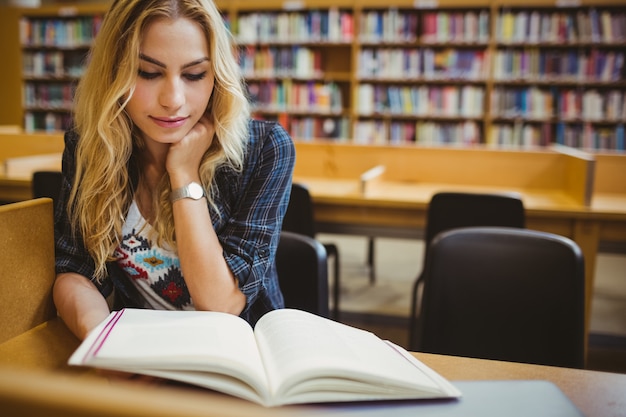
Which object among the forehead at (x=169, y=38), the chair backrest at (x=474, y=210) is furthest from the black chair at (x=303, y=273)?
the chair backrest at (x=474, y=210)

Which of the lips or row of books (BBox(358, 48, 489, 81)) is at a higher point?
row of books (BBox(358, 48, 489, 81))

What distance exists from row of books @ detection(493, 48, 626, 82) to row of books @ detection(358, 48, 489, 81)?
0.19m

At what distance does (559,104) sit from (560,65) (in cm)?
A: 35

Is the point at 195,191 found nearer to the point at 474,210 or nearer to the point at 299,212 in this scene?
the point at 299,212

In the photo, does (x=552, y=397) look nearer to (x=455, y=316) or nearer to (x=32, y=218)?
(x=455, y=316)

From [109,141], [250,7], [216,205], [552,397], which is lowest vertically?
[552,397]

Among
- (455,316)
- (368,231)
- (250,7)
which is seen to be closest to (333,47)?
(250,7)

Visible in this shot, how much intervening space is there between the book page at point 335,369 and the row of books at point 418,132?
4.67 meters

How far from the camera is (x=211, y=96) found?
1081 mm

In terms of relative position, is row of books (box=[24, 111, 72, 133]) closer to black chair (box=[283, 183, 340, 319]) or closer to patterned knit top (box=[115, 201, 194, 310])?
black chair (box=[283, 183, 340, 319])

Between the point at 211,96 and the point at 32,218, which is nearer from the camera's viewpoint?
the point at 32,218

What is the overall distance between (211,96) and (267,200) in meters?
0.24

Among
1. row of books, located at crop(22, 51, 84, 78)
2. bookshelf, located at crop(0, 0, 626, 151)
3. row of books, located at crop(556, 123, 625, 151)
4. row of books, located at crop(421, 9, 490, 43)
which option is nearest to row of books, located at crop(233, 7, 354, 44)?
bookshelf, located at crop(0, 0, 626, 151)

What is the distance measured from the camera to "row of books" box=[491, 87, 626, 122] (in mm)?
4910
